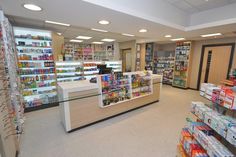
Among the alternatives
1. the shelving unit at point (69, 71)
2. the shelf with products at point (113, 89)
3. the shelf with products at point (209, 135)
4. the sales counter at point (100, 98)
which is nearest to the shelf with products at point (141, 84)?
the sales counter at point (100, 98)

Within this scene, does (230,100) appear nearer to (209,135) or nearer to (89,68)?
(209,135)

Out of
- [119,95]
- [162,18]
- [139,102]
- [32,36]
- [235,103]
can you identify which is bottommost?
[139,102]

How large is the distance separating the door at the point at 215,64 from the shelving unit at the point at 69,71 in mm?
5783

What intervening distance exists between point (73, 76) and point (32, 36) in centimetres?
181

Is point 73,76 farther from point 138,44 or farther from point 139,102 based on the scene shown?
point 138,44

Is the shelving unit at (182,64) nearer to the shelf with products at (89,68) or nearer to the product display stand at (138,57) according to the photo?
the product display stand at (138,57)

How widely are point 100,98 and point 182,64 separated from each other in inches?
206

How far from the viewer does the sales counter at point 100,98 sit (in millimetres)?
2438

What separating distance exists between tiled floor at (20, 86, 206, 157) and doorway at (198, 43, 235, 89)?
3353 millimetres

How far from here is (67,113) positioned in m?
2.40

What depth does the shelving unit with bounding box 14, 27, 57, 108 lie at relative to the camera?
351 centimetres

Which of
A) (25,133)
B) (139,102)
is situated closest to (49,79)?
(25,133)

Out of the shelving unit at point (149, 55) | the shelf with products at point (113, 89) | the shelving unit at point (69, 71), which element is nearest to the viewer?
the shelf with products at point (113, 89)

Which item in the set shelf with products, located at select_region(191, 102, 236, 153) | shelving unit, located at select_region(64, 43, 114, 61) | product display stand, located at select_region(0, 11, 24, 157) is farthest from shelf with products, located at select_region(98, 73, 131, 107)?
shelving unit, located at select_region(64, 43, 114, 61)
